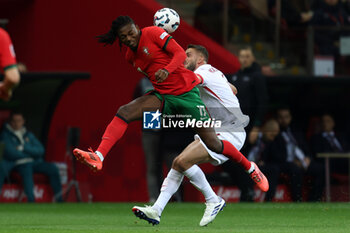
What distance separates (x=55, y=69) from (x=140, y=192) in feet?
9.01

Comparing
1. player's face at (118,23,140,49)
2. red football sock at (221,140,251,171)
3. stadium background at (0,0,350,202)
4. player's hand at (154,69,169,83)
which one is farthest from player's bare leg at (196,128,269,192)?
stadium background at (0,0,350,202)

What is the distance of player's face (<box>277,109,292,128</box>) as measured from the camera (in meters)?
15.4

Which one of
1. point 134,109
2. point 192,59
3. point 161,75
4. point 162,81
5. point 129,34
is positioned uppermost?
point 129,34

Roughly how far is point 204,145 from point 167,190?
0.66 m

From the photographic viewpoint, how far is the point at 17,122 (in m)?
15.2

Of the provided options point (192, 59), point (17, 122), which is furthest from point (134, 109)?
point (17, 122)

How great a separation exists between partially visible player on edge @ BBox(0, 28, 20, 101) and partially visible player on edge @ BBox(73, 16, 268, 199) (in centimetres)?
154

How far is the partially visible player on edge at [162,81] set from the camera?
371 inches

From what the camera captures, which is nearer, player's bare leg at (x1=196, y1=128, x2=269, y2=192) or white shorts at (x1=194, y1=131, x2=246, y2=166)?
player's bare leg at (x1=196, y1=128, x2=269, y2=192)

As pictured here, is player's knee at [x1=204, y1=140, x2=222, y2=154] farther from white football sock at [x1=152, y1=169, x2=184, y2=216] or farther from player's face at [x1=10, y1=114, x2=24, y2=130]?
player's face at [x1=10, y1=114, x2=24, y2=130]

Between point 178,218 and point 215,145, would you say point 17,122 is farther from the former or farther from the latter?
point 215,145

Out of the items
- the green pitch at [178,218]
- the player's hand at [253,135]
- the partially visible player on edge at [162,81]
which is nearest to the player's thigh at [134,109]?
the partially visible player on edge at [162,81]

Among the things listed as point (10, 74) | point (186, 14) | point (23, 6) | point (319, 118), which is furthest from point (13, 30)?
point (10, 74)

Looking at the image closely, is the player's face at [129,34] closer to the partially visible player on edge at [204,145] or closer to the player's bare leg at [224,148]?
the partially visible player on edge at [204,145]
